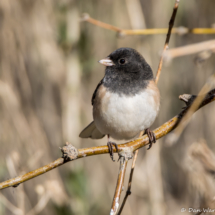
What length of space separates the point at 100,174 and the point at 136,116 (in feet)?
6.44

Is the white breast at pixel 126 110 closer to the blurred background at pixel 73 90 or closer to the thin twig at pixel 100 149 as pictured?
the thin twig at pixel 100 149

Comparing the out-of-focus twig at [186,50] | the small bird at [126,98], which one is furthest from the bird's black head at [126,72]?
the out-of-focus twig at [186,50]

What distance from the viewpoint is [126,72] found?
2080 mm

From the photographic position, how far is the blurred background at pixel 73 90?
2.93 meters

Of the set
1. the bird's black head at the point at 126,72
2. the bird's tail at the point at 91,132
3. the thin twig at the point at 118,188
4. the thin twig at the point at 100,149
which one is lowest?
the bird's tail at the point at 91,132

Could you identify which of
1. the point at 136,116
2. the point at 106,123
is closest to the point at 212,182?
the point at 136,116

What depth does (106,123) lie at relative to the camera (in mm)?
2025

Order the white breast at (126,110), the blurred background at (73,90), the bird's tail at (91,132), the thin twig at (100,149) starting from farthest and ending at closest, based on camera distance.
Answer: the blurred background at (73,90)
the bird's tail at (91,132)
the white breast at (126,110)
the thin twig at (100,149)

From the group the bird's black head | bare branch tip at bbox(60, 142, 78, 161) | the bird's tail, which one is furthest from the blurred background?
bare branch tip at bbox(60, 142, 78, 161)

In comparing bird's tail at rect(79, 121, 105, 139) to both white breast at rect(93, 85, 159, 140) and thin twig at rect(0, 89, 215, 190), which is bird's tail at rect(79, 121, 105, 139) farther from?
thin twig at rect(0, 89, 215, 190)

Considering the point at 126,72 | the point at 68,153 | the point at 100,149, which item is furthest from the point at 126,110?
the point at 68,153

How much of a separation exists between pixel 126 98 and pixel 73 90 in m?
1.16

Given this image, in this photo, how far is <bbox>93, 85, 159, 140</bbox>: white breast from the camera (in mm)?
1927

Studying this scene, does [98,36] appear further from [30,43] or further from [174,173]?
[174,173]
